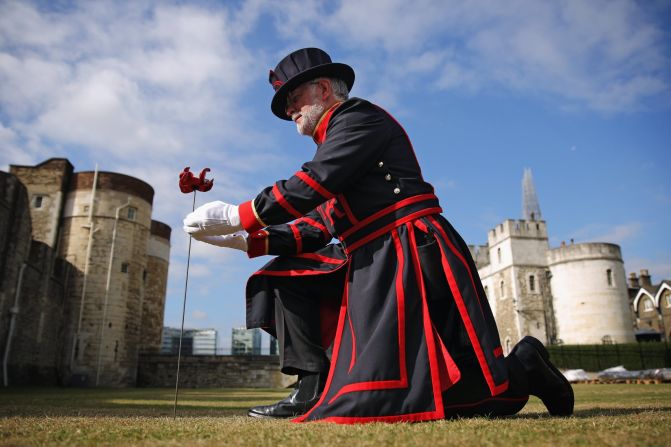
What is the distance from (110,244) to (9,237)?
36.5 ft

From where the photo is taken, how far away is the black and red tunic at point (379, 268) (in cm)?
214

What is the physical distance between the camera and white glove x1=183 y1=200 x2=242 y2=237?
2547mm

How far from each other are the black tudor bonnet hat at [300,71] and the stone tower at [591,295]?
119 feet

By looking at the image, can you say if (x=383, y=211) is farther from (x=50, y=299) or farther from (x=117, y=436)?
(x=50, y=299)

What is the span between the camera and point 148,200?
28141 mm

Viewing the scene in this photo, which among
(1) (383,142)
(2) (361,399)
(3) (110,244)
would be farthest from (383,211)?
(3) (110,244)

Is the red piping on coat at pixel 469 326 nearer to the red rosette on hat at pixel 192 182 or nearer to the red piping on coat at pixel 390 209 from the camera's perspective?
the red piping on coat at pixel 390 209

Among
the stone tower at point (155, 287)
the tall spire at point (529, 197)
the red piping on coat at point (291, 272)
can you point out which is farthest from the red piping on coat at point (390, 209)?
the tall spire at point (529, 197)

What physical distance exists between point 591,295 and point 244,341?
76.9 feet

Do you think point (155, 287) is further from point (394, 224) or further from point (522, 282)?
point (394, 224)

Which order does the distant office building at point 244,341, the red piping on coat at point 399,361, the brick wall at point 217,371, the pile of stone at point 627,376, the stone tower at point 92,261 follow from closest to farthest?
1. the red piping on coat at point 399,361
2. the pile of stone at point 627,376
3. the stone tower at point 92,261
4. the brick wall at point 217,371
5. the distant office building at point 244,341

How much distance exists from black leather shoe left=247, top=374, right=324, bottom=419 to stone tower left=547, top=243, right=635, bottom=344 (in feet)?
119

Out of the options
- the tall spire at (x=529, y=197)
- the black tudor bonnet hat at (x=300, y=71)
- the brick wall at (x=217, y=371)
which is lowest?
the brick wall at (x=217, y=371)

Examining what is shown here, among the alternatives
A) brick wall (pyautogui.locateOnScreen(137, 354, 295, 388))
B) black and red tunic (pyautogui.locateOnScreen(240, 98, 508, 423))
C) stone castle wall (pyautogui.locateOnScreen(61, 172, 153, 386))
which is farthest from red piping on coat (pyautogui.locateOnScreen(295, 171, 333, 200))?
brick wall (pyautogui.locateOnScreen(137, 354, 295, 388))
